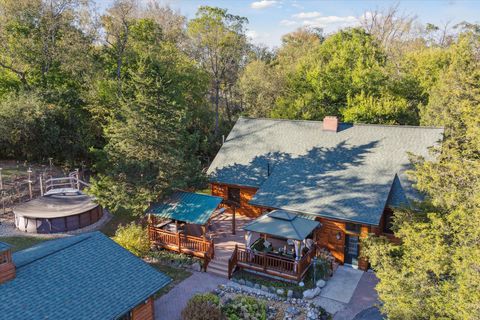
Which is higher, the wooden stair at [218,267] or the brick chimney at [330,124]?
the brick chimney at [330,124]

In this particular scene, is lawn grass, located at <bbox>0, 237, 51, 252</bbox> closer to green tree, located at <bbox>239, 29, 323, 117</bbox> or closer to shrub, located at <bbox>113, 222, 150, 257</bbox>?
shrub, located at <bbox>113, 222, 150, 257</bbox>

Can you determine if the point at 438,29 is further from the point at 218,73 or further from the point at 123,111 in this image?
the point at 123,111

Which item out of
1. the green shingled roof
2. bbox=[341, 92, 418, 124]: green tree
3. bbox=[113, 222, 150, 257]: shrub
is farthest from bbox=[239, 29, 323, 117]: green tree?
bbox=[113, 222, 150, 257]: shrub

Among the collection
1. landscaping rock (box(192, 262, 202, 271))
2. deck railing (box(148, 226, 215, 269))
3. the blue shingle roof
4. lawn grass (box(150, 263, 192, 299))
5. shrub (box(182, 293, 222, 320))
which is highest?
the blue shingle roof

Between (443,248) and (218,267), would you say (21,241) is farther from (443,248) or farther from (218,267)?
(443,248)

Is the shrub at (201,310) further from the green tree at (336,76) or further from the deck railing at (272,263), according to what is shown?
the green tree at (336,76)

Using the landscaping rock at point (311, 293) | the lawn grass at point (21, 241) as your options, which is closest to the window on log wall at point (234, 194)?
the landscaping rock at point (311, 293)

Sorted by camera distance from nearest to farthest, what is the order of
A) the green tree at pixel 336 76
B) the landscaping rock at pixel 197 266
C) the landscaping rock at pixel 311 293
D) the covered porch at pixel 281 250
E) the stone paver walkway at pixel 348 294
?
the stone paver walkway at pixel 348 294
the landscaping rock at pixel 311 293
the covered porch at pixel 281 250
the landscaping rock at pixel 197 266
the green tree at pixel 336 76
